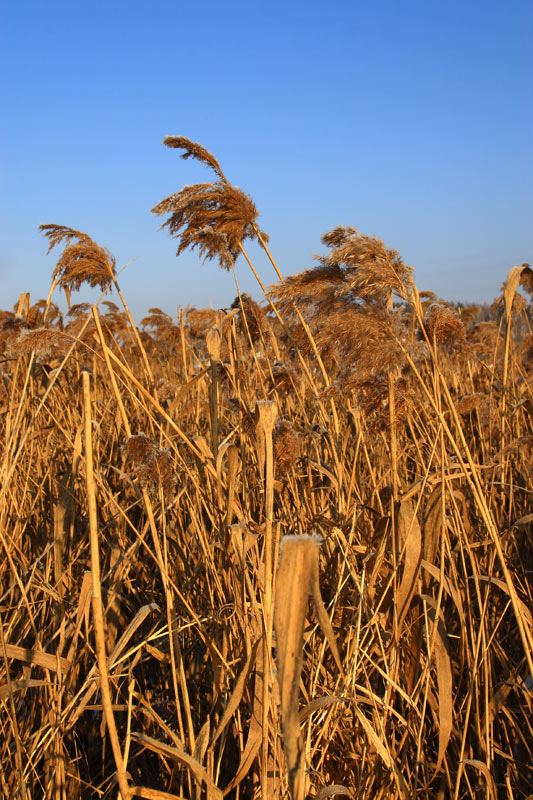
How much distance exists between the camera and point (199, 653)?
1895 millimetres

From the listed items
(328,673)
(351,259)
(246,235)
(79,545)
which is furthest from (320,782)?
(246,235)

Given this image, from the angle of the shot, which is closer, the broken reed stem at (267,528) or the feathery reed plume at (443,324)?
the broken reed stem at (267,528)

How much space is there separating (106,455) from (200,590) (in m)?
1.75

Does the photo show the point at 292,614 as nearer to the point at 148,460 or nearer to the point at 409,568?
the point at 148,460

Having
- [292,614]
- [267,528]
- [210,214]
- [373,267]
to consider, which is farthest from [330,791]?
[210,214]

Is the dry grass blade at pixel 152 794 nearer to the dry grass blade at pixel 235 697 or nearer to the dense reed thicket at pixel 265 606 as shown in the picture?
the dense reed thicket at pixel 265 606

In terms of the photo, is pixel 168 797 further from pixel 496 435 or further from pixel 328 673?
pixel 496 435

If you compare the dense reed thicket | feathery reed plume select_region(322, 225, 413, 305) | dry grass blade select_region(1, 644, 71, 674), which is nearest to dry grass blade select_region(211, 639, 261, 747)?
the dense reed thicket

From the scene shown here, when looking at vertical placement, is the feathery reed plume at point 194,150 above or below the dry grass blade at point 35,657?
above

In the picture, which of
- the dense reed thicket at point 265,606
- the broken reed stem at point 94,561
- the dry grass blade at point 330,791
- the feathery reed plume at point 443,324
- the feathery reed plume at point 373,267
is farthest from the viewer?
the feathery reed plume at point 443,324

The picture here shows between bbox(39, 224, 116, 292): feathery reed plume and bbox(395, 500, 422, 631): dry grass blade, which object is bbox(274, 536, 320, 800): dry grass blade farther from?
bbox(39, 224, 116, 292): feathery reed plume

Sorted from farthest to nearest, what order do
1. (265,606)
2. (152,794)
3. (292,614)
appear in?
(152,794)
(265,606)
(292,614)

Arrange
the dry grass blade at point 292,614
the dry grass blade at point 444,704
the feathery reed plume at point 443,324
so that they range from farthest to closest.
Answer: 1. the feathery reed plume at point 443,324
2. the dry grass blade at point 444,704
3. the dry grass blade at point 292,614

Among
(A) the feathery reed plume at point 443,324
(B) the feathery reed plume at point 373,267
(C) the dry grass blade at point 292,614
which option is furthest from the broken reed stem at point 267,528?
(A) the feathery reed plume at point 443,324
